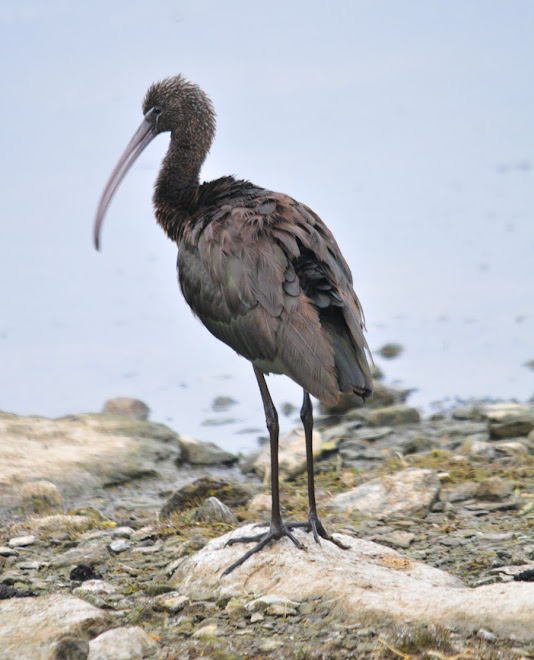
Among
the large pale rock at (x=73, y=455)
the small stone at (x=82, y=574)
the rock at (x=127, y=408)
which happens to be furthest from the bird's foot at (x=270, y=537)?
the rock at (x=127, y=408)

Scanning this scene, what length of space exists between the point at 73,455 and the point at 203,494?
2.27m

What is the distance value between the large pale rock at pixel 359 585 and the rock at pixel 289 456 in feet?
8.92

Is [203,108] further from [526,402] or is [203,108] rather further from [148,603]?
[526,402]

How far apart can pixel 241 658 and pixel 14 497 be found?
4123 millimetres

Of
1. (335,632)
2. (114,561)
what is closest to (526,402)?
(114,561)

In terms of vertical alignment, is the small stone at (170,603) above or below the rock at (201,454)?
below

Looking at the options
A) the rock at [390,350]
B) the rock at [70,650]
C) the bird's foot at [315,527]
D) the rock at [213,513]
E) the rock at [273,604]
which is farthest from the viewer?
the rock at [390,350]

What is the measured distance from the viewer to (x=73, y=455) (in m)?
9.94

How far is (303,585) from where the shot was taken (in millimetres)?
5801

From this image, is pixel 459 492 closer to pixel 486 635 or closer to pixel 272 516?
pixel 272 516

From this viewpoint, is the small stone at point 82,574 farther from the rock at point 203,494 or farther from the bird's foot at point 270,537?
the rock at point 203,494

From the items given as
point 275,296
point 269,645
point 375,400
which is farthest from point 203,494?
point 375,400

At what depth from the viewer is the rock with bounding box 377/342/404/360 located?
14375 millimetres

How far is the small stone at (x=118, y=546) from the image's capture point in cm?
711
